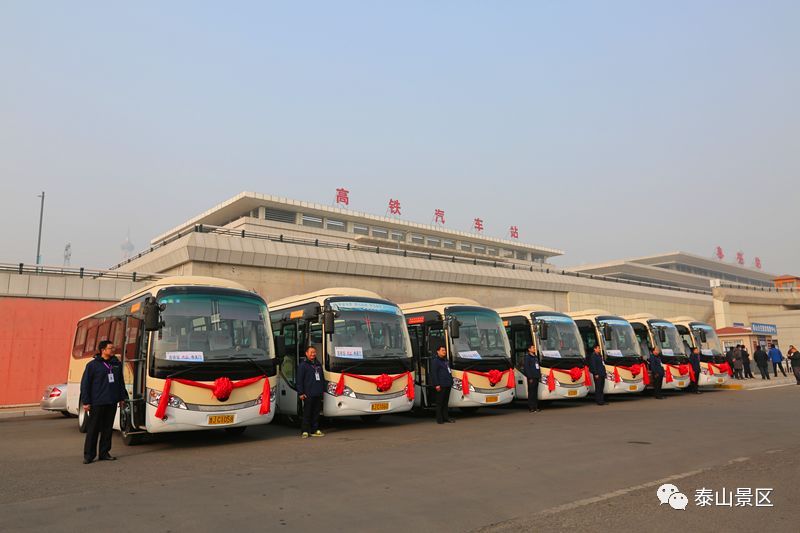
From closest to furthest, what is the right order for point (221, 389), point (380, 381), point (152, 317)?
point (152, 317) < point (221, 389) < point (380, 381)

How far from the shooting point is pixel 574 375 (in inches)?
667

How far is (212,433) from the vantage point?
1265 centimetres

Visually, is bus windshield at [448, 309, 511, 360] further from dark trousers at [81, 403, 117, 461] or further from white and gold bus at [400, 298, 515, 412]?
dark trousers at [81, 403, 117, 461]

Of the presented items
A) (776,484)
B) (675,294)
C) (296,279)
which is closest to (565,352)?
(776,484)

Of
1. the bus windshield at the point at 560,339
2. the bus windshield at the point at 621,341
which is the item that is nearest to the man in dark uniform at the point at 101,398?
the bus windshield at the point at 560,339

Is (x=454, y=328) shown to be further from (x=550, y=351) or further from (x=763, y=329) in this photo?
(x=763, y=329)

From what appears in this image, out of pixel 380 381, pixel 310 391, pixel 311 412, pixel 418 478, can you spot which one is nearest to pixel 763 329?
pixel 380 381

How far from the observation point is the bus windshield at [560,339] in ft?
55.6

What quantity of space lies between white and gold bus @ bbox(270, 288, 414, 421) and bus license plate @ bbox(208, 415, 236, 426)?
5.75ft

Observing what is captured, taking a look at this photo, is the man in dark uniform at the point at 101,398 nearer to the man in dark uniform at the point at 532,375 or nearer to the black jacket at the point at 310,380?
the black jacket at the point at 310,380

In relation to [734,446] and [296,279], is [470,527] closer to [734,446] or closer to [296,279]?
[734,446]

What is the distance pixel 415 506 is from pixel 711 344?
20.7 metres

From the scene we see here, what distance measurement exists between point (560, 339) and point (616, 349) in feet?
9.07

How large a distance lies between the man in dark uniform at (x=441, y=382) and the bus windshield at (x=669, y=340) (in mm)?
10588
